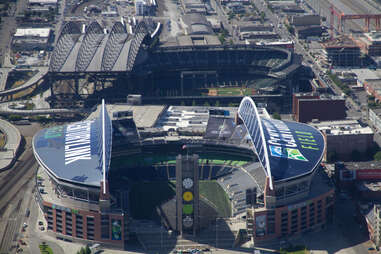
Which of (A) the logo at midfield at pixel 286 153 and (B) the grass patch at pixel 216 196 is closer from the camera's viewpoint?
(A) the logo at midfield at pixel 286 153

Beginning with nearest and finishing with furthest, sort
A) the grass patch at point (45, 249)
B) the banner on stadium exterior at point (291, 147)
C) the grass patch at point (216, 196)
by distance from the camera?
the grass patch at point (45, 249) < the banner on stadium exterior at point (291, 147) < the grass patch at point (216, 196)

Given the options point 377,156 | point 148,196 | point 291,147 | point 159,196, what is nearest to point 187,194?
point 159,196

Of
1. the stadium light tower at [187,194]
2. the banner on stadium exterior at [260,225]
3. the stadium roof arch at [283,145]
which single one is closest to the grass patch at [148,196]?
the stadium light tower at [187,194]

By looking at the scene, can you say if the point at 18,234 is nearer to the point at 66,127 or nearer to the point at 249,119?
the point at 66,127

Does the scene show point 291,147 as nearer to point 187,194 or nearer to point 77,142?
point 187,194

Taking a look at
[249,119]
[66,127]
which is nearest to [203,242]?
[249,119]

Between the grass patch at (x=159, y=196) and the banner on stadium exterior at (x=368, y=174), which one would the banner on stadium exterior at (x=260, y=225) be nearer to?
the grass patch at (x=159, y=196)
